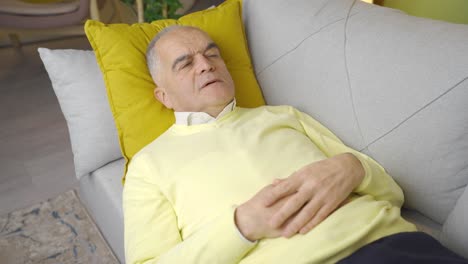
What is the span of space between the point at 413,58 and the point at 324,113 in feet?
1.00

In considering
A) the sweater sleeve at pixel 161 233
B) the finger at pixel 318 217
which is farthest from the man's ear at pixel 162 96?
the finger at pixel 318 217

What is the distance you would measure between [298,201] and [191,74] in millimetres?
512

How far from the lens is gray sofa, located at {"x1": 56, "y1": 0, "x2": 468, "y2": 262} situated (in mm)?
901

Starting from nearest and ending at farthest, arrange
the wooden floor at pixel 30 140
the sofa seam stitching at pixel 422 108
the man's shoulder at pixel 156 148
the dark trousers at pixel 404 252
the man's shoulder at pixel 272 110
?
the dark trousers at pixel 404 252
the sofa seam stitching at pixel 422 108
the man's shoulder at pixel 156 148
the man's shoulder at pixel 272 110
the wooden floor at pixel 30 140

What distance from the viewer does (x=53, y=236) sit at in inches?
60.4

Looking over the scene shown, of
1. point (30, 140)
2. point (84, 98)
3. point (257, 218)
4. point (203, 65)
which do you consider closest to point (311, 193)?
point (257, 218)

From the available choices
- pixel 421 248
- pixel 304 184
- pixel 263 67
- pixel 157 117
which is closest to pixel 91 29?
pixel 157 117

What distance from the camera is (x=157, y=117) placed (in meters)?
1.21

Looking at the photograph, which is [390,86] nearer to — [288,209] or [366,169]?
[366,169]

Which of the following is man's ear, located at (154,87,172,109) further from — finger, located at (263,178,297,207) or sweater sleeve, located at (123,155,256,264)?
finger, located at (263,178,297,207)

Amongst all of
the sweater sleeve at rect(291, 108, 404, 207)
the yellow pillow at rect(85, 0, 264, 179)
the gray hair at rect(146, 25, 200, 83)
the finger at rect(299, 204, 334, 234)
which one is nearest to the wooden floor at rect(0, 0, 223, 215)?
the yellow pillow at rect(85, 0, 264, 179)

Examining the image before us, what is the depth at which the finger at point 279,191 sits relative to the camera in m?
0.81

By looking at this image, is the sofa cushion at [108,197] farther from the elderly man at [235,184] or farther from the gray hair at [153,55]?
the gray hair at [153,55]

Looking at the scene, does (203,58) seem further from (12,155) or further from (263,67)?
(12,155)
